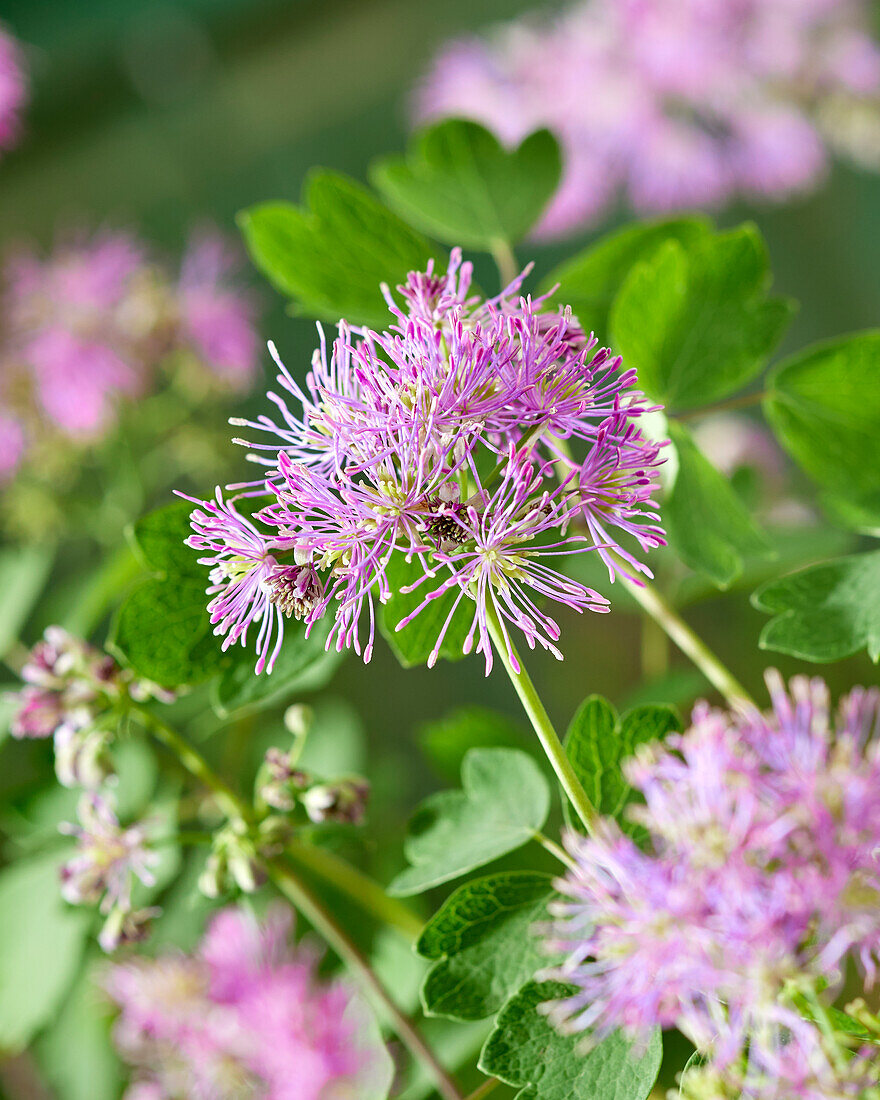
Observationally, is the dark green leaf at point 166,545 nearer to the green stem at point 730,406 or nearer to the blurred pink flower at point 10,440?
the green stem at point 730,406

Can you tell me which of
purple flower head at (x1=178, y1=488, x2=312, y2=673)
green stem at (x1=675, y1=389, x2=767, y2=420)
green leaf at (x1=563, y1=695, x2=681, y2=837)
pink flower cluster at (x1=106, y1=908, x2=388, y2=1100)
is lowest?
pink flower cluster at (x1=106, y1=908, x2=388, y2=1100)

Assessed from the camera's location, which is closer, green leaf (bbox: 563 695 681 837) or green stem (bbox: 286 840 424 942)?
green leaf (bbox: 563 695 681 837)

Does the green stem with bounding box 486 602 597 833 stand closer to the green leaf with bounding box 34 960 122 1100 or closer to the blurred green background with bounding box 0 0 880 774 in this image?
the green leaf with bounding box 34 960 122 1100

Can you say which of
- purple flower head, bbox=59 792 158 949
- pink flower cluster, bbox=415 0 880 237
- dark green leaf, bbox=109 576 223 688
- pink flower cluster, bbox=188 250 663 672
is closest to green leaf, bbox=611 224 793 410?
pink flower cluster, bbox=188 250 663 672

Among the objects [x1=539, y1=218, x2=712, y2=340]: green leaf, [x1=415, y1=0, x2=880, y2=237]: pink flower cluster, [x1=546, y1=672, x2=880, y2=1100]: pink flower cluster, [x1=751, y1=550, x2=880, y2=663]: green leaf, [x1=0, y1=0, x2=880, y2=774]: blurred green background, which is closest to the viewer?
[x1=546, y1=672, x2=880, y2=1100]: pink flower cluster

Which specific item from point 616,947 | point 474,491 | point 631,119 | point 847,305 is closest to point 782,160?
point 631,119

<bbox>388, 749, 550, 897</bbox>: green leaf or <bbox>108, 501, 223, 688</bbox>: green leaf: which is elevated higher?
<bbox>108, 501, 223, 688</bbox>: green leaf

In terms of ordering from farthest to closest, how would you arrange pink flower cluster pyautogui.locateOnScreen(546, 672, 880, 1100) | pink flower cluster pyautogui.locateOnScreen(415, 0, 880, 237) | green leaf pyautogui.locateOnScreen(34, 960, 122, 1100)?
pink flower cluster pyautogui.locateOnScreen(415, 0, 880, 237) < green leaf pyautogui.locateOnScreen(34, 960, 122, 1100) < pink flower cluster pyautogui.locateOnScreen(546, 672, 880, 1100)

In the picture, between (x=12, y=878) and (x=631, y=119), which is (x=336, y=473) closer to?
(x=12, y=878)
